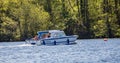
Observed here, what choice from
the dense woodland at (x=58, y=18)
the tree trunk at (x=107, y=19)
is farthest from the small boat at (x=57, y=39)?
the tree trunk at (x=107, y=19)

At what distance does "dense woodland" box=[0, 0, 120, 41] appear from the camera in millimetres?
113938

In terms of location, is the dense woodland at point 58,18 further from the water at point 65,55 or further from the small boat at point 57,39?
the water at point 65,55

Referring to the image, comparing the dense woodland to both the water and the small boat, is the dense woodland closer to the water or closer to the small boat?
the small boat

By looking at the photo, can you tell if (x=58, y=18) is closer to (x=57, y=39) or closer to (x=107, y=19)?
(x=107, y=19)

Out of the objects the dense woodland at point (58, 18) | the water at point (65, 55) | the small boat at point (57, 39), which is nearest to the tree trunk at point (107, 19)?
the dense woodland at point (58, 18)

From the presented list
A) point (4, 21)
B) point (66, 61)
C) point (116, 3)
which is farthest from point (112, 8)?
point (66, 61)

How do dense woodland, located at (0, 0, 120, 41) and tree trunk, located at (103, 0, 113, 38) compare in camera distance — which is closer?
tree trunk, located at (103, 0, 113, 38)

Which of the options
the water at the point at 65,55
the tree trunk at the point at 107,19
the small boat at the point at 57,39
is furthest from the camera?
the tree trunk at the point at 107,19

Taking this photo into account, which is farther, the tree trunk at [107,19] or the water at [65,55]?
the tree trunk at [107,19]

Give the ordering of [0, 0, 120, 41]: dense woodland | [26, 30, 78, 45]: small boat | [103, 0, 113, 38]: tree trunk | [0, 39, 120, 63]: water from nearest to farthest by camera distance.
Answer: [0, 39, 120, 63]: water < [26, 30, 78, 45]: small boat < [103, 0, 113, 38]: tree trunk < [0, 0, 120, 41]: dense woodland

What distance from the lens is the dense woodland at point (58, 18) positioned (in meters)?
114

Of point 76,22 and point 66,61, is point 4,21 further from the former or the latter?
point 66,61

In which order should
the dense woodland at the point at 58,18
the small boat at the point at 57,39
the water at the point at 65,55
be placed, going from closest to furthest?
1. the water at the point at 65,55
2. the small boat at the point at 57,39
3. the dense woodland at the point at 58,18

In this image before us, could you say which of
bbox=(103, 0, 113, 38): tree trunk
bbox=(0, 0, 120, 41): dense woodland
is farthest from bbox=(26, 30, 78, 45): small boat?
bbox=(103, 0, 113, 38): tree trunk
